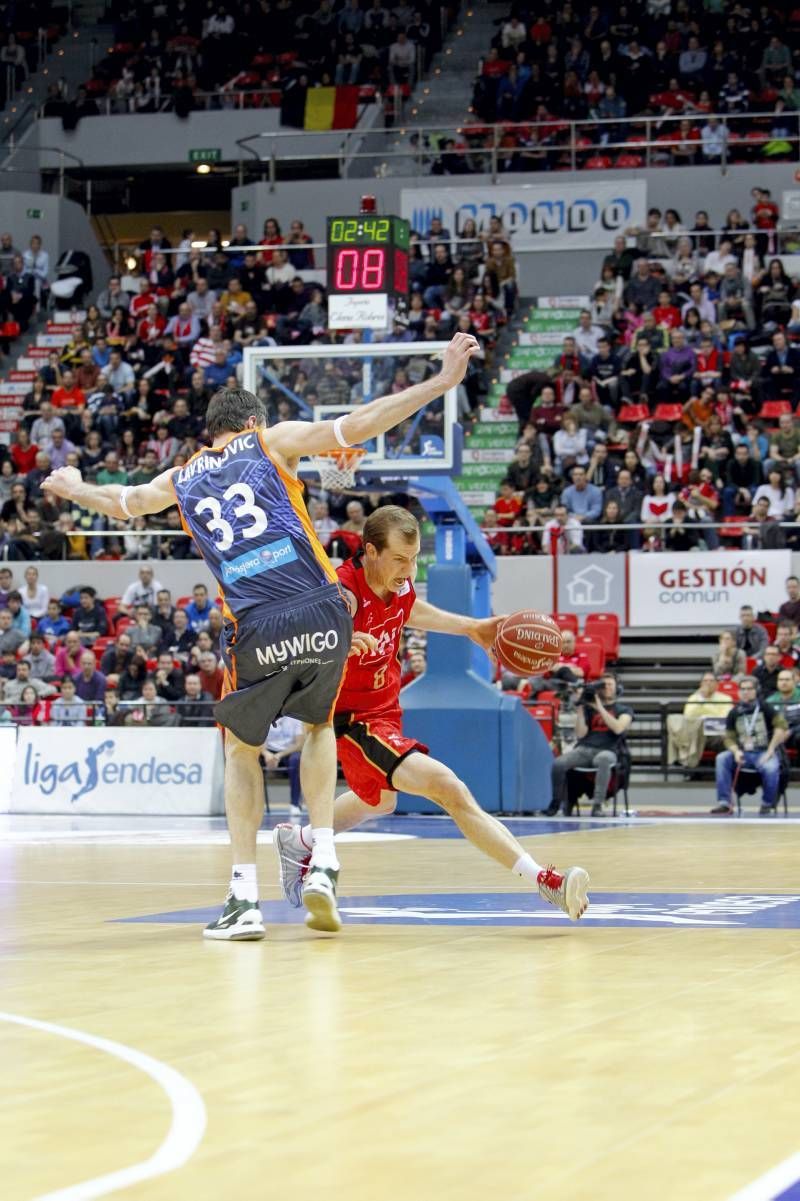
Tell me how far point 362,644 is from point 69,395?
2248 cm

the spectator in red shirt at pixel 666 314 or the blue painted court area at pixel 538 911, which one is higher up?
the spectator in red shirt at pixel 666 314

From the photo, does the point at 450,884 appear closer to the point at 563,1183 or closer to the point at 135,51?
the point at 563,1183

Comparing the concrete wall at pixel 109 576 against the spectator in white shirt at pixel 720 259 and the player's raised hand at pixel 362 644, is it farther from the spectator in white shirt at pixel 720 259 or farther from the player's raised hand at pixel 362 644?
the player's raised hand at pixel 362 644

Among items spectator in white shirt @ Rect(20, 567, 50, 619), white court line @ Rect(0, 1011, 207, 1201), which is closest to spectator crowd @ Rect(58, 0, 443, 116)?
spectator in white shirt @ Rect(20, 567, 50, 619)

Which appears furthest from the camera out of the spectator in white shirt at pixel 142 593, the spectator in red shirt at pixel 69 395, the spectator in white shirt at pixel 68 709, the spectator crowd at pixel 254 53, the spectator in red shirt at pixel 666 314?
the spectator crowd at pixel 254 53

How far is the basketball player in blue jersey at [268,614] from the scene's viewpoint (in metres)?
6.82

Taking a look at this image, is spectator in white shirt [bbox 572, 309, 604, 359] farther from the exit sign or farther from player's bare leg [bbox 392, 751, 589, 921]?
player's bare leg [bbox 392, 751, 589, 921]

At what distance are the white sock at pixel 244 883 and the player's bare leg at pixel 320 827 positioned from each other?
7.6 inches

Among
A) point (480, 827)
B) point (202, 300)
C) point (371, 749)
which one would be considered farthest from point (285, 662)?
point (202, 300)

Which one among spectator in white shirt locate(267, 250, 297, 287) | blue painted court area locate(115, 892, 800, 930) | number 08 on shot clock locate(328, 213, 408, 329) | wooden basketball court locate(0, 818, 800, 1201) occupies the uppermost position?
spectator in white shirt locate(267, 250, 297, 287)

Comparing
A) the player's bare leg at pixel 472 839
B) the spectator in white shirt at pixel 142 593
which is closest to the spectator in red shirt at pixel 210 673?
the spectator in white shirt at pixel 142 593

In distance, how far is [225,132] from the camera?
1385 inches

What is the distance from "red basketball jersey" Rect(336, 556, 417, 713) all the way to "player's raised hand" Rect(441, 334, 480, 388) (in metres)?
1.30

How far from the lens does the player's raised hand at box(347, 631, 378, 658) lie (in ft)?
24.0
